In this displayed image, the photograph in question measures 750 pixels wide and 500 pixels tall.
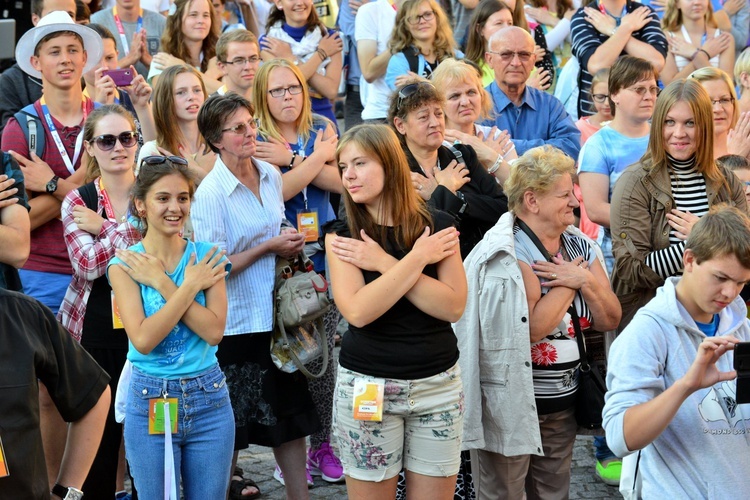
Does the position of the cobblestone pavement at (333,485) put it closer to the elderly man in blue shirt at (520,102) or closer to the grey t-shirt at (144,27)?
the elderly man in blue shirt at (520,102)

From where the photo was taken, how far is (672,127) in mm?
4883

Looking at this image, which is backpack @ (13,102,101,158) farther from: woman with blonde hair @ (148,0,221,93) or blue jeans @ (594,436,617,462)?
blue jeans @ (594,436,617,462)

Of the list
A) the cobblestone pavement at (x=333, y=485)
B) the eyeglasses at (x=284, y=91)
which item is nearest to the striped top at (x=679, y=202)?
the cobblestone pavement at (x=333, y=485)

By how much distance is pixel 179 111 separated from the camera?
5.57 metres

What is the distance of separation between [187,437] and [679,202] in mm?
2595

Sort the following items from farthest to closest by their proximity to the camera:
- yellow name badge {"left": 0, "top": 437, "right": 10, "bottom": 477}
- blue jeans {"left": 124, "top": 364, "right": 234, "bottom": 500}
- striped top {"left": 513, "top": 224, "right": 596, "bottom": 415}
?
striped top {"left": 513, "top": 224, "right": 596, "bottom": 415}
blue jeans {"left": 124, "top": 364, "right": 234, "bottom": 500}
yellow name badge {"left": 0, "top": 437, "right": 10, "bottom": 477}

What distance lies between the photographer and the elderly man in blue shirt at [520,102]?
5.95 m

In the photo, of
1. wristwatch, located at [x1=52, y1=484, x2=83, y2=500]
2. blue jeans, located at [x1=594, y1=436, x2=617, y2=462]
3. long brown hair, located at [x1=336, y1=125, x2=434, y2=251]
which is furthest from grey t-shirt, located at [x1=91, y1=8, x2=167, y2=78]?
wristwatch, located at [x1=52, y1=484, x2=83, y2=500]

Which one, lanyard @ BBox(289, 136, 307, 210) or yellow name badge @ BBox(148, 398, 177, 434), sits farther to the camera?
lanyard @ BBox(289, 136, 307, 210)

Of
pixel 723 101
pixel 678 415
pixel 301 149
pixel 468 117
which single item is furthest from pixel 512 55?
pixel 678 415

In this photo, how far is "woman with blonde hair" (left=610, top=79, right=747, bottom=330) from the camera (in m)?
4.86

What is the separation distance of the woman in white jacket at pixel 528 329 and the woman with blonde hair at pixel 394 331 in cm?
31

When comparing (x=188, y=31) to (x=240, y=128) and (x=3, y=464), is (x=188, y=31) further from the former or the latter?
(x=3, y=464)

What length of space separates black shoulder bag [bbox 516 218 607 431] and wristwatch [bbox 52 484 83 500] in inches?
89.7
